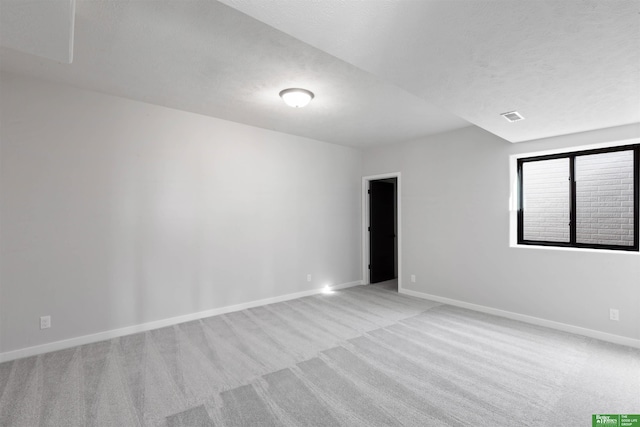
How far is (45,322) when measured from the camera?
2998 millimetres

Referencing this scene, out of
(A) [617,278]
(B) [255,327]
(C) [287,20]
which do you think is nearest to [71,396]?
(B) [255,327]

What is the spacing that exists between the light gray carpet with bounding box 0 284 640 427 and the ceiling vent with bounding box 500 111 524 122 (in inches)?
92.2

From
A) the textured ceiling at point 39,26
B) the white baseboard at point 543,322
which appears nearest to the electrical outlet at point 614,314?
the white baseboard at point 543,322

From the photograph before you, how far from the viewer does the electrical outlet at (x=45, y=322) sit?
2981 mm

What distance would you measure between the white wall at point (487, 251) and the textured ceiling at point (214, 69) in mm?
749

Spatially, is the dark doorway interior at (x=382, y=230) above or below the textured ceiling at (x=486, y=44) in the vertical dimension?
below

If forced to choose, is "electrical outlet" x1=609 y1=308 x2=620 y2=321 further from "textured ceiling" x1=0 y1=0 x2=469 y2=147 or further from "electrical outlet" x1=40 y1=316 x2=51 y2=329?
"electrical outlet" x1=40 y1=316 x2=51 y2=329

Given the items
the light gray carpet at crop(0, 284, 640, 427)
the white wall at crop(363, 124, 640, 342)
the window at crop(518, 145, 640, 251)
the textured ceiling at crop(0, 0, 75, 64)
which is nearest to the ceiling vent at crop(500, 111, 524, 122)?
the white wall at crop(363, 124, 640, 342)

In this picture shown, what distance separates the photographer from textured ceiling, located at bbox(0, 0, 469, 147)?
2.04 m

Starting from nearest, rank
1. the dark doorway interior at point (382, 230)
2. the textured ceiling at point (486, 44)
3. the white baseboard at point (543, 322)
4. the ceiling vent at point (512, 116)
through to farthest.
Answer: the textured ceiling at point (486, 44), the ceiling vent at point (512, 116), the white baseboard at point (543, 322), the dark doorway interior at point (382, 230)

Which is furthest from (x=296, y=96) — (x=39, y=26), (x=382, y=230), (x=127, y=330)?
(x=382, y=230)

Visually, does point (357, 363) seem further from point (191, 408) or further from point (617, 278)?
point (617, 278)

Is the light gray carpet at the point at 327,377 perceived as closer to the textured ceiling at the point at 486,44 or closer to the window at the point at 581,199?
the window at the point at 581,199

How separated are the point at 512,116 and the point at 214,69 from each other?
2.89 meters
